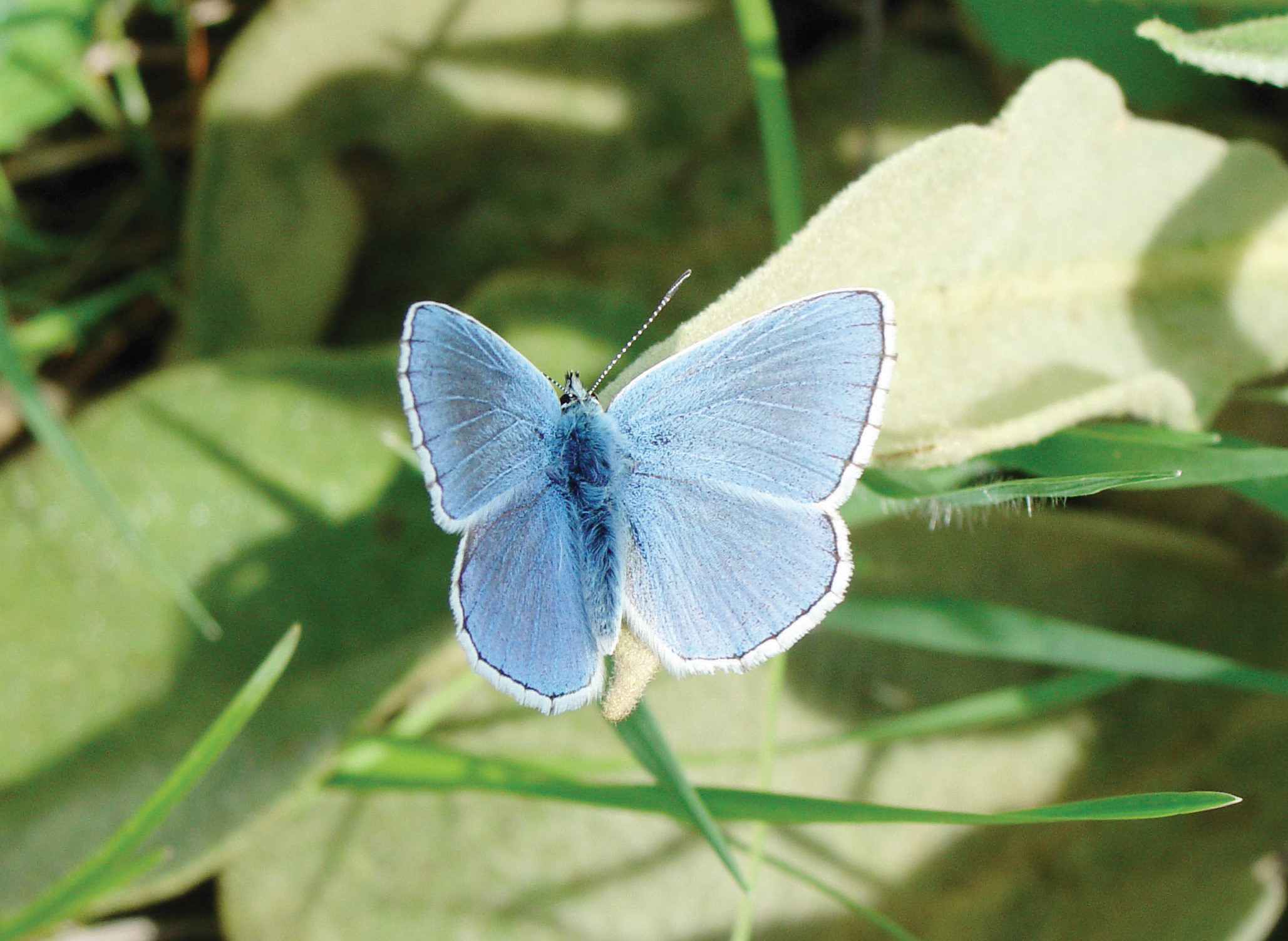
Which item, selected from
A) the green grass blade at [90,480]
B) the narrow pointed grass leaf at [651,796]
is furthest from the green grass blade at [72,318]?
the narrow pointed grass leaf at [651,796]

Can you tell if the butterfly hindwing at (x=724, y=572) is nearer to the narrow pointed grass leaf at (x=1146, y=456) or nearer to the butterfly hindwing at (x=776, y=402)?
the butterfly hindwing at (x=776, y=402)

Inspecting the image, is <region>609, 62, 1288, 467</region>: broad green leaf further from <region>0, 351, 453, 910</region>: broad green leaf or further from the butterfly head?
<region>0, 351, 453, 910</region>: broad green leaf

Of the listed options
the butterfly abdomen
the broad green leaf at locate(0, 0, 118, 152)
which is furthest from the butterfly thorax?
the broad green leaf at locate(0, 0, 118, 152)

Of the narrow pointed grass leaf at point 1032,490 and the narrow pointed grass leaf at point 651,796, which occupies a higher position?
the narrow pointed grass leaf at point 1032,490

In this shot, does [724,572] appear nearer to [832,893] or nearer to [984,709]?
[832,893]

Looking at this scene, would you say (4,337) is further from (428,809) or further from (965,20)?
(965,20)

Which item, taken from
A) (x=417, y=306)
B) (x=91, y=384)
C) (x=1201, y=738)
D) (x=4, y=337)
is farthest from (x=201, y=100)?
(x=1201, y=738)

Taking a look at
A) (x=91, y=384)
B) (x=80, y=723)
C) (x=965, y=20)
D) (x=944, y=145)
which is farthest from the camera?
(x=91, y=384)
